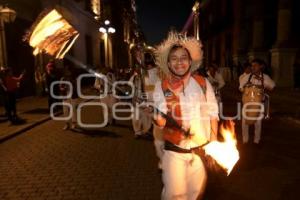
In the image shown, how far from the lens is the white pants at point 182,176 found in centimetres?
312

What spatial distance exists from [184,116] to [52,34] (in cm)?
393

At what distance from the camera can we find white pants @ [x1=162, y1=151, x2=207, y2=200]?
10.3 feet

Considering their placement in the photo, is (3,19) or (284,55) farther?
(284,55)

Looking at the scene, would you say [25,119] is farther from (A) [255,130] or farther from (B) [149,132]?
(A) [255,130]

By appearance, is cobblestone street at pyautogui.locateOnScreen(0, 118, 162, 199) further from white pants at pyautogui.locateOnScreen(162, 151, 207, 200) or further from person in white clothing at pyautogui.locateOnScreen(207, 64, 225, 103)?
person in white clothing at pyautogui.locateOnScreen(207, 64, 225, 103)

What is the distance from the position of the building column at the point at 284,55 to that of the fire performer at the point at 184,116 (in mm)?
18003

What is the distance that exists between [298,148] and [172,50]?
17.9 feet

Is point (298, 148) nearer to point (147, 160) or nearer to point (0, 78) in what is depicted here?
point (147, 160)

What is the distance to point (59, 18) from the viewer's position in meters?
6.07

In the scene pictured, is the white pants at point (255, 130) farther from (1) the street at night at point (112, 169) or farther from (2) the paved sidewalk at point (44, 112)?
(2) the paved sidewalk at point (44, 112)

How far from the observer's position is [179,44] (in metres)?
3.23

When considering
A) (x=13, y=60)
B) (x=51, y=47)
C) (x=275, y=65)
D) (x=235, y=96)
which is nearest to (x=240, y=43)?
(x=275, y=65)

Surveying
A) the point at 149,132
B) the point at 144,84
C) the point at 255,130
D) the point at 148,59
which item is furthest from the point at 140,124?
the point at 255,130

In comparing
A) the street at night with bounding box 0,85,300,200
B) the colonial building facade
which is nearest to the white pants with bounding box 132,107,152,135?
the street at night with bounding box 0,85,300,200
